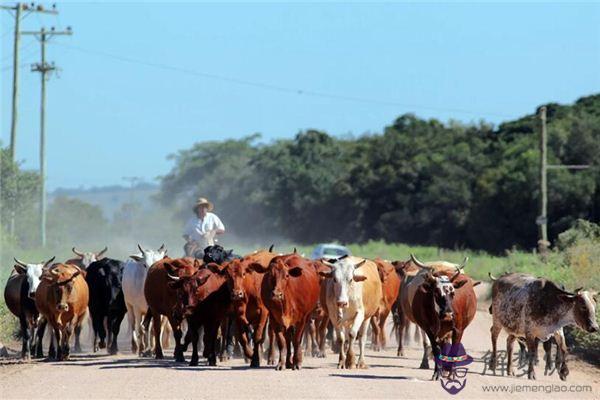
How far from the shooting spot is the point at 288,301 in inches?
828

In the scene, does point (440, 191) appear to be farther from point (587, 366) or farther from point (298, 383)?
point (298, 383)

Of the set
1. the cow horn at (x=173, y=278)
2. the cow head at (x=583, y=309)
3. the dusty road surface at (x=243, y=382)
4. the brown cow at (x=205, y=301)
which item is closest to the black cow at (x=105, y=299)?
the dusty road surface at (x=243, y=382)

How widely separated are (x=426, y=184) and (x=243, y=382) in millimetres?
Answer: 56259

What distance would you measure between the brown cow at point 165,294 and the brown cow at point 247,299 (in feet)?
2.22

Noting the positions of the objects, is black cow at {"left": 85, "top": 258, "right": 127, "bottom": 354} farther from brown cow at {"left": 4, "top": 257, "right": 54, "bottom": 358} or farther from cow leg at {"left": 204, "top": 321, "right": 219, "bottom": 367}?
cow leg at {"left": 204, "top": 321, "right": 219, "bottom": 367}

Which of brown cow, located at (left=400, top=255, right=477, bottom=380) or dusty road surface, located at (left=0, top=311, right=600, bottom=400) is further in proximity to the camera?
brown cow, located at (left=400, top=255, right=477, bottom=380)

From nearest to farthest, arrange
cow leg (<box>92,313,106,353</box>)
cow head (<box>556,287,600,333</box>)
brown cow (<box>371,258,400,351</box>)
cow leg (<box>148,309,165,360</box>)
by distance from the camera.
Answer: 1. cow head (<box>556,287,600,333</box>)
2. cow leg (<box>148,309,165,360</box>)
3. cow leg (<box>92,313,106,353</box>)
4. brown cow (<box>371,258,400,351</box>)

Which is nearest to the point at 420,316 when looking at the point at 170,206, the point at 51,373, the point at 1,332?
the point at 51,373

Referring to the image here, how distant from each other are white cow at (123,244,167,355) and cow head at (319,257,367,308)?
380cm

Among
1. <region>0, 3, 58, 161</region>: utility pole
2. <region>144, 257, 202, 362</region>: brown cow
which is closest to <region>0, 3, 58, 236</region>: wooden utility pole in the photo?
<region>0, 3, 58, 161</region>: utility pole

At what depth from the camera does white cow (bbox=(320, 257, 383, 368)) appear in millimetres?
21562

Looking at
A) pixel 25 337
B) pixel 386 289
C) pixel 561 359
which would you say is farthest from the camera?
pixel 386 289

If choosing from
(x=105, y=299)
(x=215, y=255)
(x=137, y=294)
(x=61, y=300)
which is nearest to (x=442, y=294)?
(x=215, y=255)

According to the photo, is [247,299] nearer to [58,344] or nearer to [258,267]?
[258,267]
